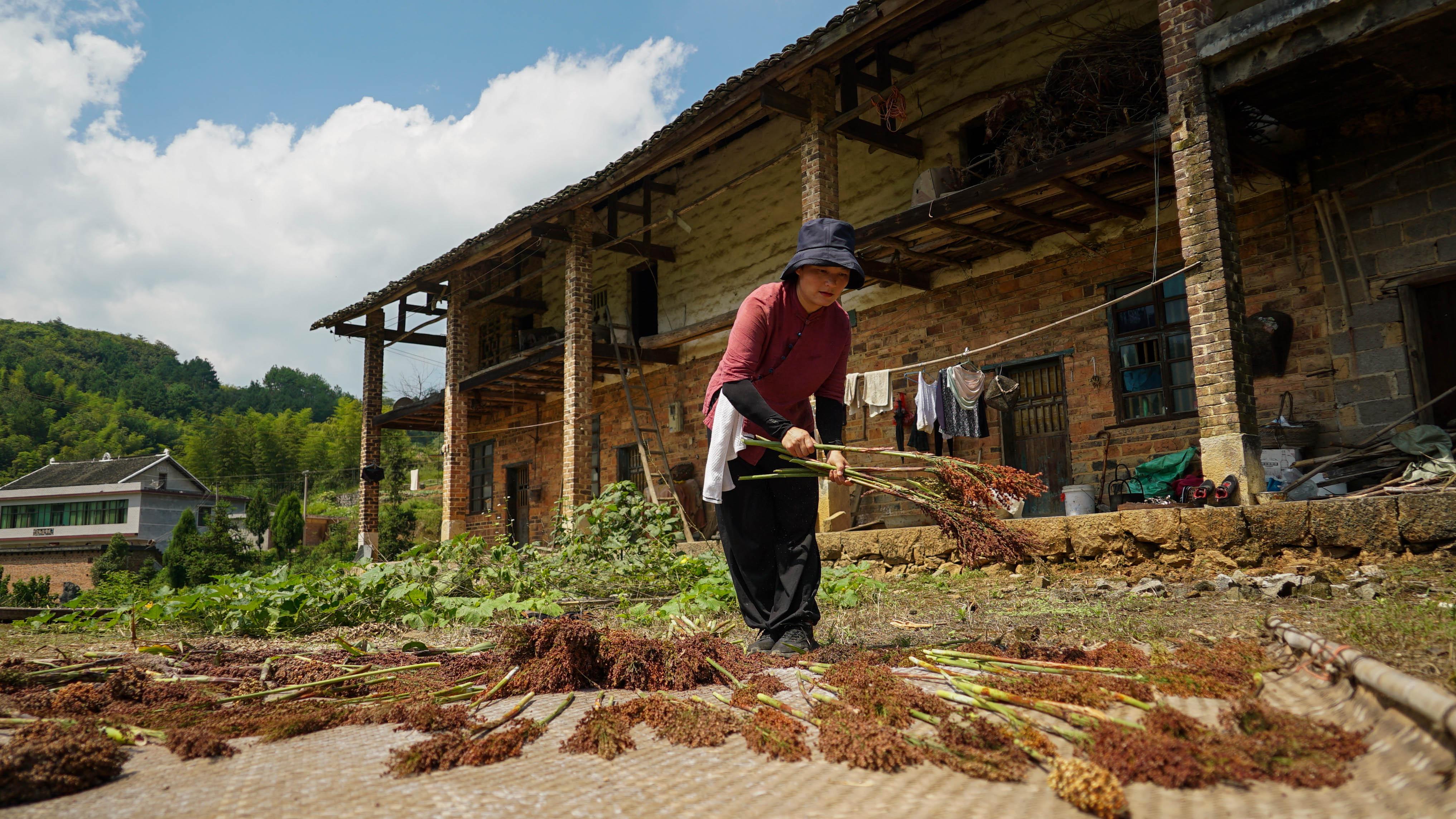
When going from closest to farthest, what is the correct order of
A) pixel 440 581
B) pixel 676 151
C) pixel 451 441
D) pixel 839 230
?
pixel 839 230 → pixel 440 581 → pixel 676 151 → pixel 451 441

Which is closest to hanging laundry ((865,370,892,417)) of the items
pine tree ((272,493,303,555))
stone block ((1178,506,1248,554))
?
stone block ((1178,506,1248,554))

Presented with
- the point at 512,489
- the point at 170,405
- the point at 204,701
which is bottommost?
the point at 204,701

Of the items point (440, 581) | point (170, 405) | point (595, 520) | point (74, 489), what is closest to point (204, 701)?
point (440, 581)

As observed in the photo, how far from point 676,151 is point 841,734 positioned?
9.62 meters

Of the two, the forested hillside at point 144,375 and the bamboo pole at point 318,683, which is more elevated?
the forested hillside at point 144,375

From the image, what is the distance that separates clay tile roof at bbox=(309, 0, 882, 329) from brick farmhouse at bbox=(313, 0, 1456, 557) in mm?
35

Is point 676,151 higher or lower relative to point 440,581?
higher

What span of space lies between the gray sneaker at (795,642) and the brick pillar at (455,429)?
41.6 ft

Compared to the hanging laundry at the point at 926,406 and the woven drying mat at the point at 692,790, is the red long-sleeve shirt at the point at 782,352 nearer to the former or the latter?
the woven drying mat at the point at 692,790

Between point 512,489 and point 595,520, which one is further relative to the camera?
point 512,489

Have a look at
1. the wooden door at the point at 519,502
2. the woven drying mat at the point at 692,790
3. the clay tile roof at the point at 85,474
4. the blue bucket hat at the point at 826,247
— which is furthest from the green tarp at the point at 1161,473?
the clay tile roof at the point at 85,474

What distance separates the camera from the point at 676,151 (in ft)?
34.6

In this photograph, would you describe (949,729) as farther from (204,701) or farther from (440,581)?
(440,581)

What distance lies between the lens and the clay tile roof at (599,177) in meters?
8.23
